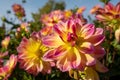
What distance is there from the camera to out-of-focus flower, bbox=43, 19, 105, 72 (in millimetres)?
1186

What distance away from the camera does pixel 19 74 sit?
1751mm

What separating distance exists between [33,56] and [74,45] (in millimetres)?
341

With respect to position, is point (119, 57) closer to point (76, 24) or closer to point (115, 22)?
point (115, 22)

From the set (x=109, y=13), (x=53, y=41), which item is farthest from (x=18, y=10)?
(x=53, y=41)

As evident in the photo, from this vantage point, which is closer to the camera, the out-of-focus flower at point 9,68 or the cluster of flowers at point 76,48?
the cluster of flowers at point 76,48

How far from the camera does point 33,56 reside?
5.06ft

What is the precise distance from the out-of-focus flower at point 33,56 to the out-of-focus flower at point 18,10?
2355 millimetres

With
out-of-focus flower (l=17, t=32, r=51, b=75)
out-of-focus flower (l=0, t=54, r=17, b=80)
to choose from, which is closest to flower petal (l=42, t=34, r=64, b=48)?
out-of-focus flower (l=17, t=32, r=51, b=75)

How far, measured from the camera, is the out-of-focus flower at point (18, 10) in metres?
3.93

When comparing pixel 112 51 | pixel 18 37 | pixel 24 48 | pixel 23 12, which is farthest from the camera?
pixel 23 12

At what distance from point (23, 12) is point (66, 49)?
9.10ft

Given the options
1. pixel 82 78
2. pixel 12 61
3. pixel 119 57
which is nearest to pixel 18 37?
pixel 119 57

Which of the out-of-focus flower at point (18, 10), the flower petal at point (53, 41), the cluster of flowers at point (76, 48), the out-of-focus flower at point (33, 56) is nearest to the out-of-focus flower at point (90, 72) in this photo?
the cluster of flowers at point (76, 48)

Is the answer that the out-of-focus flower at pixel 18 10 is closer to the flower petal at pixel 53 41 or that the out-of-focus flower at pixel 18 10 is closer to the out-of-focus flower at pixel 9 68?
the out-of-focus flower at pixel 9 68
